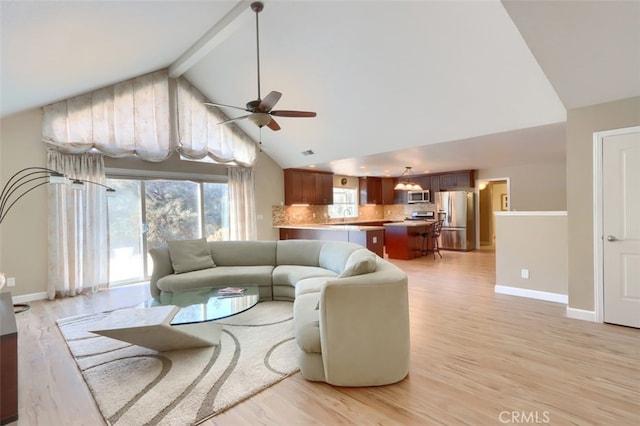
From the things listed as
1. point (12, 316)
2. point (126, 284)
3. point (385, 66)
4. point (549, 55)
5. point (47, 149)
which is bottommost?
point (126, 284)

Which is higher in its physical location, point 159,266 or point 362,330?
point 159,266

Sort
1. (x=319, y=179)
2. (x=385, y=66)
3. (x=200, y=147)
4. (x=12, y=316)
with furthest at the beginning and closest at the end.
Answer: (x=319, y=179)
(x=200, y=147)
(x=385, y=66)
(x=12, y=316)

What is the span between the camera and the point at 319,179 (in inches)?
340

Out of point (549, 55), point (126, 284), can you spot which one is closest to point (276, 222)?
point (126, 284)

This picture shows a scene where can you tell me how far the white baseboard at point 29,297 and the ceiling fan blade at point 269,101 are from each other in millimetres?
4629

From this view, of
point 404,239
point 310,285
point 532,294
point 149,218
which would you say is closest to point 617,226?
point 532,294

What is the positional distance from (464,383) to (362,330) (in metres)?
0.87

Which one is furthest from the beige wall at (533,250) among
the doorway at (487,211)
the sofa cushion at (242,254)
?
the doorway at (487,211)

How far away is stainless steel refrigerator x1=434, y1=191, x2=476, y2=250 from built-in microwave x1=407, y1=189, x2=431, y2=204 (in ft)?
1.79

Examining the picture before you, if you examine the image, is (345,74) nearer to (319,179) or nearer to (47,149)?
(319,179)

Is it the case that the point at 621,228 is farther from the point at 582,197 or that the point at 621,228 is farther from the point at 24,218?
the point at 24,218

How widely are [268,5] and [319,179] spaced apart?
206 inches

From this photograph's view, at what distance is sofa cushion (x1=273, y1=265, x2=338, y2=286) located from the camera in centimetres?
384

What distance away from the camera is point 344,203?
10016 millimetres
